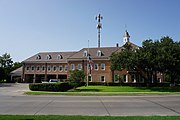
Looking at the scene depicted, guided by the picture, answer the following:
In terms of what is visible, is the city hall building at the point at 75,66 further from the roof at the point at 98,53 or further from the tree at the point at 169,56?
the tree at the point at 169,56

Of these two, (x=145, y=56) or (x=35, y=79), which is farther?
(x=35, y=79)

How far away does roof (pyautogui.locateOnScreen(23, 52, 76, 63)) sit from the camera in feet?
227

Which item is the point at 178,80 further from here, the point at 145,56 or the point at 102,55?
the point at 145,56

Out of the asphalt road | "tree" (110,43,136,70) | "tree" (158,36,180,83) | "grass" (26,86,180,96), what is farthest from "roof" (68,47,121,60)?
the asphalt road

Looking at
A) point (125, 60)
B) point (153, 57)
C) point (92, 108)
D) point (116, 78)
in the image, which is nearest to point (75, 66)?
point (116, 78)

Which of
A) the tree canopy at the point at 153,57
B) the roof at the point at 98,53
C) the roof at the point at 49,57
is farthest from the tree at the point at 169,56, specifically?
the roof at the point at 49,57

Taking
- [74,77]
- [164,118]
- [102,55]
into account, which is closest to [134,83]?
[102,55]

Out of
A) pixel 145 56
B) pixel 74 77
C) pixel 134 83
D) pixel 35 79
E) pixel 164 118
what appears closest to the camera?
pixel 164 118

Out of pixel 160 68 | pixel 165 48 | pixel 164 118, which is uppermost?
pixel 165 48

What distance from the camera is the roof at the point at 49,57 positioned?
69.1 meters

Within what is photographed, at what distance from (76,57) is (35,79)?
1819 centimetres

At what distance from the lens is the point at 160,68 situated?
37969mm

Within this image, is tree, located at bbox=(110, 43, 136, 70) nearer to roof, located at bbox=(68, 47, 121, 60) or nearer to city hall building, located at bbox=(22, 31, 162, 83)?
city hall building, located at bbox=(22, 31, 162, 83)

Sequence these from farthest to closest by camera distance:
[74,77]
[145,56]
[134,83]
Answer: [134,83], [145,56], [74,77]
